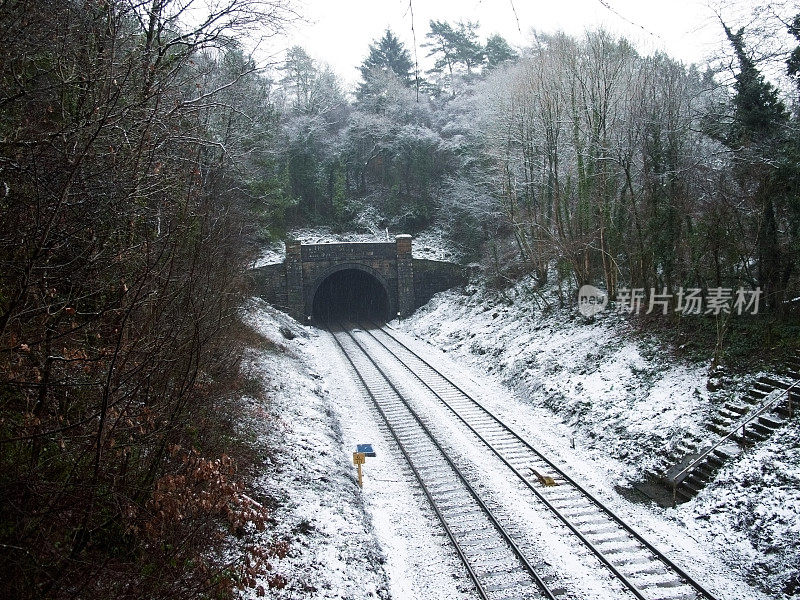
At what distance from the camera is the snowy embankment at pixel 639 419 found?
8.59m

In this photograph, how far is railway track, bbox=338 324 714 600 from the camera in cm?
777

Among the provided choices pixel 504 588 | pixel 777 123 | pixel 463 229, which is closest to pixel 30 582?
pixel 504 588

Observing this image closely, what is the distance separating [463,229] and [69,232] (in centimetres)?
3285

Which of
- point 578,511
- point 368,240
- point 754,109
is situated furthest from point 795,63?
point 368,240

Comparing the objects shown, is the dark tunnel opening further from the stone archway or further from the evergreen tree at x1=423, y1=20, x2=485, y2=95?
the evergreen tree at x1=423, y1=20, x2=485, y2=95

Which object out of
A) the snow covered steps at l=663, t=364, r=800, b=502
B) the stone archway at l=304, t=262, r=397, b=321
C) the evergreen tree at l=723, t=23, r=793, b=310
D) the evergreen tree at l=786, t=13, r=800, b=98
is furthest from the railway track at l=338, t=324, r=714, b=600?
the stone archway at l=304, t=262, r=397, b=321

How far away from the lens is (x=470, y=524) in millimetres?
9648

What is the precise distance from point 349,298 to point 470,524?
30990mm

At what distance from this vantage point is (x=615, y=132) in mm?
18703

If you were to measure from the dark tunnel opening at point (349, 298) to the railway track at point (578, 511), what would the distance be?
1889cm

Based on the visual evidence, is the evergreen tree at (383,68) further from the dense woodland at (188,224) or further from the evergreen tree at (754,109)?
the evergreen tree at (754,109)

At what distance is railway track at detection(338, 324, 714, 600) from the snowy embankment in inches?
30.7

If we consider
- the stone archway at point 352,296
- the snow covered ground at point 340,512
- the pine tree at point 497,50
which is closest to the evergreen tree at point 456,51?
the pine tree at point 497,50

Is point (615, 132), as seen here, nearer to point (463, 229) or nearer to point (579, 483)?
point (579, 483)
